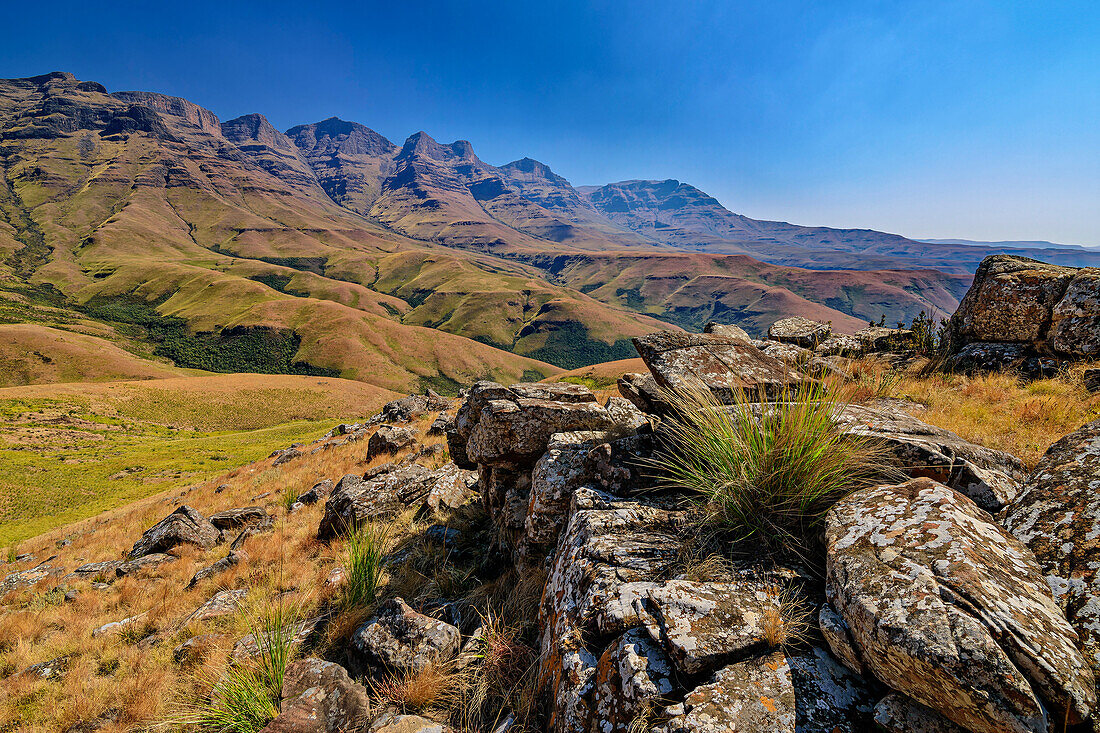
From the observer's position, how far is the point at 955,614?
2.34 meters

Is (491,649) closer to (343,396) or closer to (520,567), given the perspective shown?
(520,567)

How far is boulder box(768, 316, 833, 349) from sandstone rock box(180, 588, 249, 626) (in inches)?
567

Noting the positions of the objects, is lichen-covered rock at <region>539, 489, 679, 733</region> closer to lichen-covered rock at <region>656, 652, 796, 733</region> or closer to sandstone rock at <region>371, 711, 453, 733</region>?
lichen-covered rock at <region>656, 652, 796, 733</region>

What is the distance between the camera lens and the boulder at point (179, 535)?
10836mm

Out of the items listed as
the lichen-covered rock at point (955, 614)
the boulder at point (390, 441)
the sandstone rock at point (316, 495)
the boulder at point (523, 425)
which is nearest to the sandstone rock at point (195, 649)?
the boulder at point (523, 425)

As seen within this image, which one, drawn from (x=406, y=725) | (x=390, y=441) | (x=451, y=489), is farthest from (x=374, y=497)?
(x=390, y=441)

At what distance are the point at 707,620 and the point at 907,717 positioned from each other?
3.70 ft

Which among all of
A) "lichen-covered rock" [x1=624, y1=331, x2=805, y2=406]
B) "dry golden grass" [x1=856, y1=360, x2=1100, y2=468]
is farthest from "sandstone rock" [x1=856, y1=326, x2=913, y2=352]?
"lichen-covered rock" [x1=624, y1=331, x2=805, y2=406]

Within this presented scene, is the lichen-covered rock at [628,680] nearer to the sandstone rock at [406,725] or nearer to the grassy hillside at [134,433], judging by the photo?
the sandstone rock at [406,725]

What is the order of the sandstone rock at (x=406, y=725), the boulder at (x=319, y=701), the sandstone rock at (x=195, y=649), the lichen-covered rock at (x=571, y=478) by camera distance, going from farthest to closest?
the sandstone rock at (x=195, y=649) < the lichen-covered rock at (x=571, y=478) < the boulder at (x=319, y=701) < the sandstone rock at (x=406, y=725)

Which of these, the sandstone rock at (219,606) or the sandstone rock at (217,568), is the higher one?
the sandstone rock at (219,606)

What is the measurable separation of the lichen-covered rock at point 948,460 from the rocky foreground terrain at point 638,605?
0.03m

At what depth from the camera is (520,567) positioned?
564 cm

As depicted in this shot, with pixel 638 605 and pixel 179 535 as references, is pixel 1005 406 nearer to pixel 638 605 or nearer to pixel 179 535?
pixel 638 605
